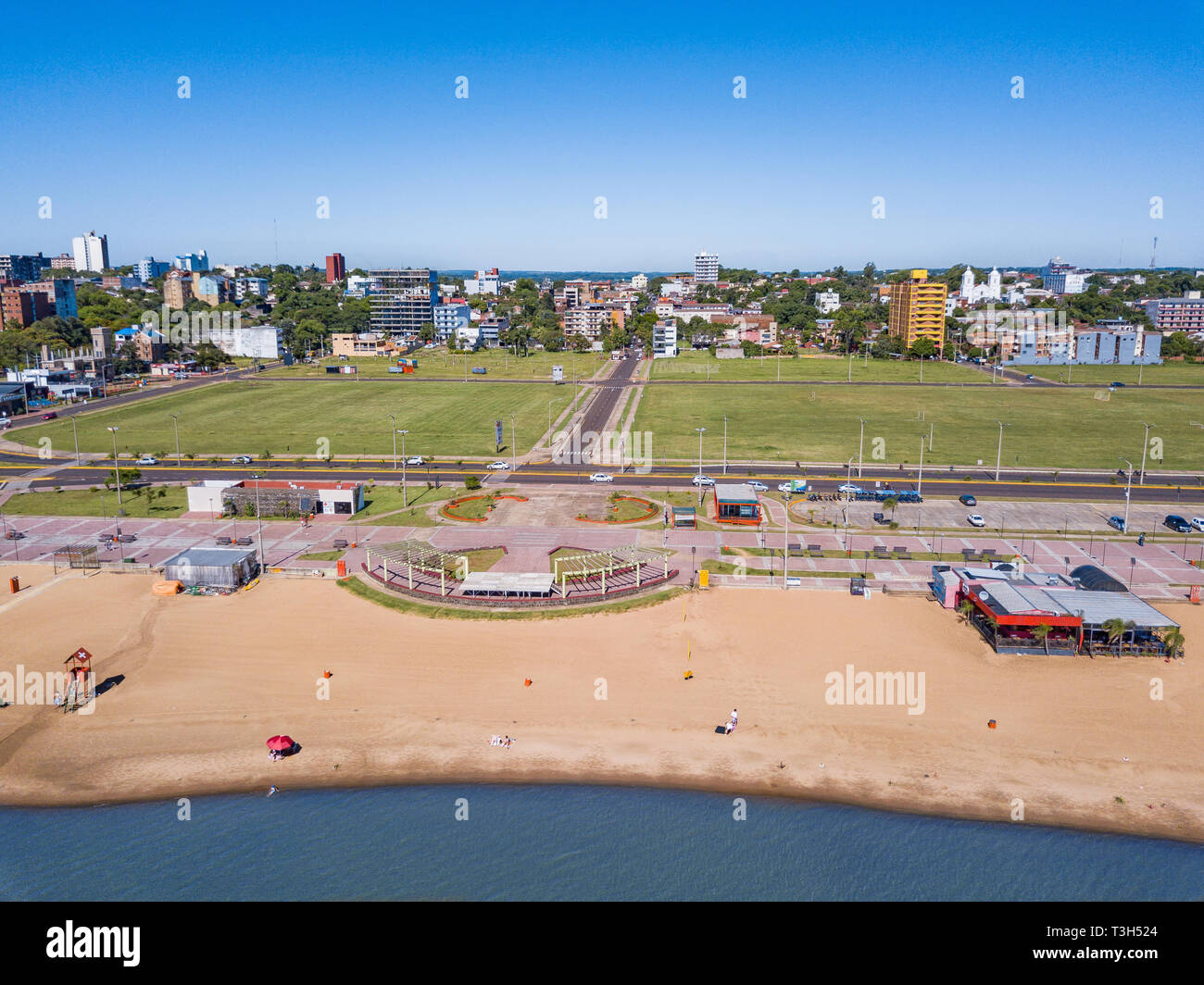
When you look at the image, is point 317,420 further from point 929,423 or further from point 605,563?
point 929,423

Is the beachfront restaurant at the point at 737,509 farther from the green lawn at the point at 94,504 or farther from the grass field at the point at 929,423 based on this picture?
the green lawn at the point at 94,504

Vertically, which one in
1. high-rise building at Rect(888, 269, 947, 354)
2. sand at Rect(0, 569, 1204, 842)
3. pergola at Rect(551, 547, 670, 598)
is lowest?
sand at Rect(0, 569, 1204, 842)

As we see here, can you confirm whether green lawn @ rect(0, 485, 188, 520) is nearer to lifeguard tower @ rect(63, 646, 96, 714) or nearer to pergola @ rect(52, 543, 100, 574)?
pergola @ rect(52, 543, 100, 574)

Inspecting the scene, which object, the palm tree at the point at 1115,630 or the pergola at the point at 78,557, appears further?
the pergola at the point at 78,557

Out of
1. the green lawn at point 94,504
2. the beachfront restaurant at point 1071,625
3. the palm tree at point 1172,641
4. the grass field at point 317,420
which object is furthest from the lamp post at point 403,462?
the palm tree at point 1172,641

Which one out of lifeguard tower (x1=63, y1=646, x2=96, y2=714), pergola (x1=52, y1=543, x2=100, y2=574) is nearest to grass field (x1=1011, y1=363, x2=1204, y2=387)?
pergola (x1=52, y1=543, x2=100, y2=574)

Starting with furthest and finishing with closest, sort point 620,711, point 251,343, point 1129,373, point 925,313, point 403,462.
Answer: point 925,313
point 251,343
point 1129,373
point 403,462
point 620,711

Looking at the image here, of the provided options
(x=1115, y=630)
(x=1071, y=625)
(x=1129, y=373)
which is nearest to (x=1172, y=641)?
(x=1115, y=630)
